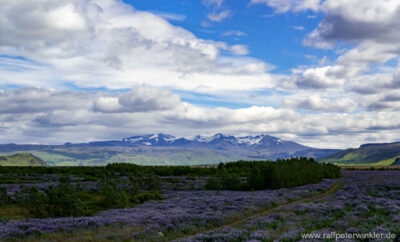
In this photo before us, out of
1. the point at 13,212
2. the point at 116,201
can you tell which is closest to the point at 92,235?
the point at 116,201

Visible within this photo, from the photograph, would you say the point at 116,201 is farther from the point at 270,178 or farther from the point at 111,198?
the point at 270,178

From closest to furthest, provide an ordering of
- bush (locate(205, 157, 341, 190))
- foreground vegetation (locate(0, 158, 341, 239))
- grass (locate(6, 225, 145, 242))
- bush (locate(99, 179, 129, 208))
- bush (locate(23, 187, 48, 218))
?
grass (locate(6, 225, 145, 242)) → foreground vegetation (locate(0, 158, 341, 239)) → bush (locate(23, 187, 48, 218)) → bush (locate(99, 179, 129, 208)) → bush (locate(205, 157, 341, 190))

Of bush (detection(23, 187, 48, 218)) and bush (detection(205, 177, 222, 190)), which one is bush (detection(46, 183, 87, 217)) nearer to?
bush (detection(23, 187, 48, 218))

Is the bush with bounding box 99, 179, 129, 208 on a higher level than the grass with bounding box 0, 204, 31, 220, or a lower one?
higher

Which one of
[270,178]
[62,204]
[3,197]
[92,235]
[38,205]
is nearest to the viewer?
[92,235]

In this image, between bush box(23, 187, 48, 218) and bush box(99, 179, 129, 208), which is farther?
bush box(99, 179, 129, 208)

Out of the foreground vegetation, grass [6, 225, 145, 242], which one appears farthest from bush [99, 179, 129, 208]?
grass [6, 225, 145, 242]

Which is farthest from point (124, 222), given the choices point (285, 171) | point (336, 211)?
point (285, 171)

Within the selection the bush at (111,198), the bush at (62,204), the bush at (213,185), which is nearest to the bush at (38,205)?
the bush at (62,204)

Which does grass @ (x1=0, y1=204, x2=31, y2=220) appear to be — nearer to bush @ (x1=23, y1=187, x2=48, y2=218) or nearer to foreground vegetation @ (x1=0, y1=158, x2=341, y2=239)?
foreground vegetation @ (x1=0, y1=158, x2=341, y2=239)

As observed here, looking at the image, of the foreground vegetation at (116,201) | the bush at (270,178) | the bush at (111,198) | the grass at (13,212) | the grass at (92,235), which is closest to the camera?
the grass at (92,235)

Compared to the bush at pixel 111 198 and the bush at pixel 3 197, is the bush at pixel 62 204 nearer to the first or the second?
the bush at pixel 111 198

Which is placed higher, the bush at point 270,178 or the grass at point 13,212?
the bush at point 270,178

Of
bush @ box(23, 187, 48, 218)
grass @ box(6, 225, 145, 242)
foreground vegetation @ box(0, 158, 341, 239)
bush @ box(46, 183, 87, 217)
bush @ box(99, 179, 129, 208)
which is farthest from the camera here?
bush @ box(99, 179, 129, 208)
